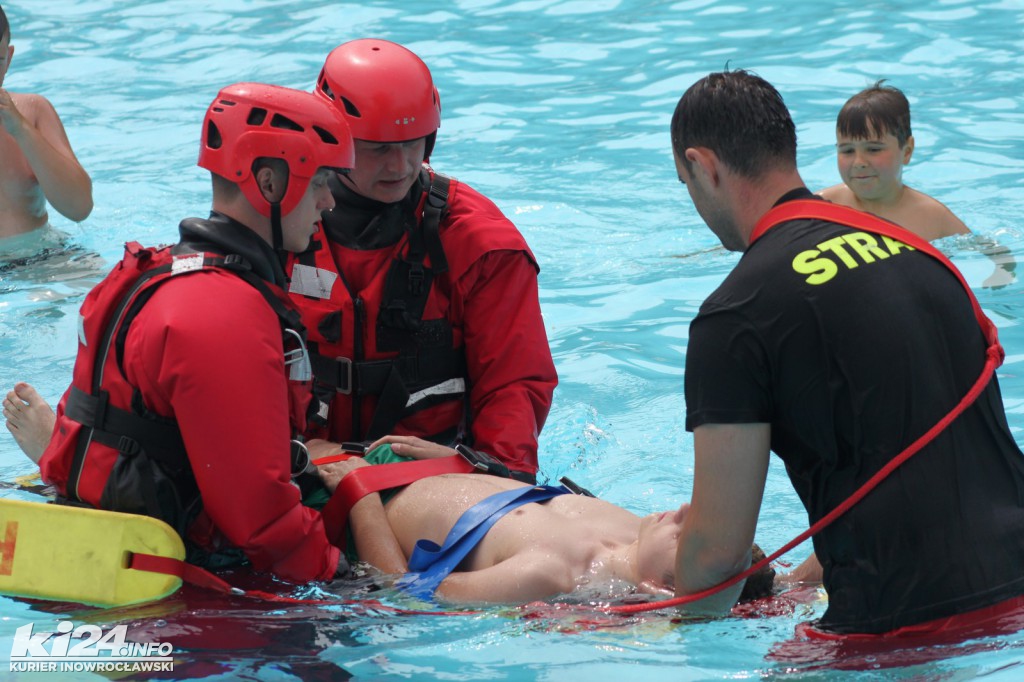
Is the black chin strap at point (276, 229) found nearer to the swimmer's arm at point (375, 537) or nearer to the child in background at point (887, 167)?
the swimmer's arm at point (375, 537)

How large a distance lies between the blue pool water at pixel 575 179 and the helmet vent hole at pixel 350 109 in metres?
1.85

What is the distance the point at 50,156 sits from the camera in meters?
7.21

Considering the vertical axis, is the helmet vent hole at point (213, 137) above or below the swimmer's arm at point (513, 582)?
above

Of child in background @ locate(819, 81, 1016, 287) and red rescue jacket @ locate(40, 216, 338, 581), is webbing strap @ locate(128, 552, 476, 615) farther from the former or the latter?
child in background @ locate(819, 81, 1016, 287)

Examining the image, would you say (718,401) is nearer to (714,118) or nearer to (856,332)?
(856,332)

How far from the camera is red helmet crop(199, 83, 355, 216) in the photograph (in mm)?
3906

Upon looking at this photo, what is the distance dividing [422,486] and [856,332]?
195 centimetres

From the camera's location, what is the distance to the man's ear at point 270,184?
3.94m

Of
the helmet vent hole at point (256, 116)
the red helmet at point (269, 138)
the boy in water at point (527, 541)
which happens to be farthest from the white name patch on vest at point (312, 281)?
the helmet vent hole at point (256, 116)

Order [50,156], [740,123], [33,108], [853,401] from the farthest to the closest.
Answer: [33,108]
[50,156]
[740,123]
[853,401]

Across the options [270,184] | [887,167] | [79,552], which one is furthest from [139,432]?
[887,167]

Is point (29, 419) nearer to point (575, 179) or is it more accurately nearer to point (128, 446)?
point (128, 446)

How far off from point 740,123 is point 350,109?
1.89 m

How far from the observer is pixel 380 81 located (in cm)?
475
